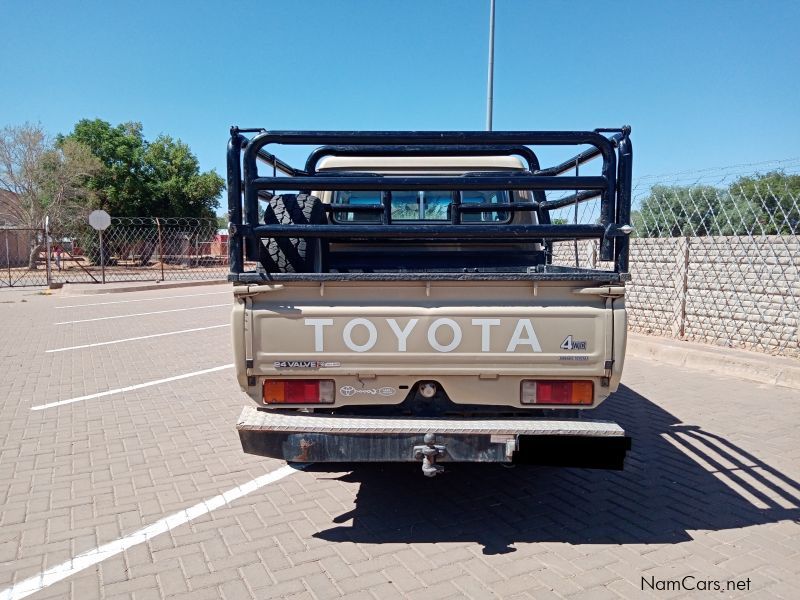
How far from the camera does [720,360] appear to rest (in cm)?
773

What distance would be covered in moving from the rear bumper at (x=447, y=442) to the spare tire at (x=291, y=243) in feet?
3.32

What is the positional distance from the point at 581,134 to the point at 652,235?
311 inches

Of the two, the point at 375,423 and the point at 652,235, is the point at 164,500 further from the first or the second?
the point at 652,235

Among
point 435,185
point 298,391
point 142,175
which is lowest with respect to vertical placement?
point 298,391

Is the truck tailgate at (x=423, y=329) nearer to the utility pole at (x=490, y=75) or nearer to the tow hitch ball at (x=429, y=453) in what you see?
the tow hitch ball at (x=429, y=453)

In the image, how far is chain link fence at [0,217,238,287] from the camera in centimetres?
2602

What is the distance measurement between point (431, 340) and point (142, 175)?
3689 cm

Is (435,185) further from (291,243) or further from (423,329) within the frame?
(291,243)

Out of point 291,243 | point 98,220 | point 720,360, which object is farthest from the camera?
point 98,220

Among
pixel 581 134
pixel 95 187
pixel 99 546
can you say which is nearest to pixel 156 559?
pixel 99 546

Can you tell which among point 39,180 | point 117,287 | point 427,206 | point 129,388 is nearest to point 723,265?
point 427,206

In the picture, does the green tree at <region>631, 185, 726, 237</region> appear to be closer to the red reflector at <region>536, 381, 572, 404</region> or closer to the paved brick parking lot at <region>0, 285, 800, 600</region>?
the paved brick parking lot at <region>0, 285, 800, 600</region>

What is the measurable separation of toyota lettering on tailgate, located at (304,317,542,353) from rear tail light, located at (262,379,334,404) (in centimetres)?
24

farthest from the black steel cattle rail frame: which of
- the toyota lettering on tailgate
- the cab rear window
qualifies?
the cab rear window
